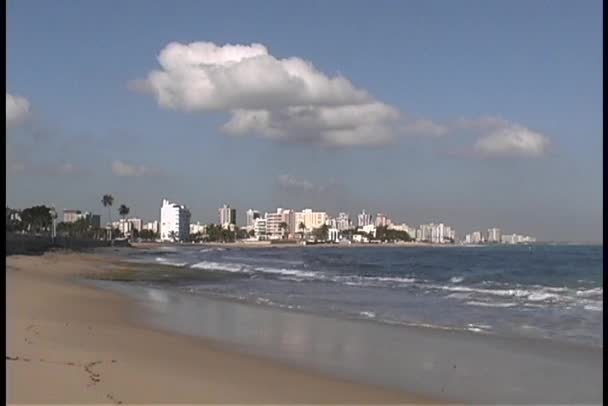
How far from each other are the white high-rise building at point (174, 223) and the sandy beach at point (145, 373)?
431 ft

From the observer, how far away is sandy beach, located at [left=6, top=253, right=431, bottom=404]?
4816 mm

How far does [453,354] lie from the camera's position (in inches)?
300

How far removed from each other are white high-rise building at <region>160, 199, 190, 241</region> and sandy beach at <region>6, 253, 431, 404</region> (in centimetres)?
13147

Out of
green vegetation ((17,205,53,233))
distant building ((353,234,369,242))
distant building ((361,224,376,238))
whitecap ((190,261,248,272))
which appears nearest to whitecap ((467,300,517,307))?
whitecap ((190,261,248,272))

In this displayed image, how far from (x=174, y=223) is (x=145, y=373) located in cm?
13743

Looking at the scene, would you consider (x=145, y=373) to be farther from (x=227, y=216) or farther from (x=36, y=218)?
(x=227, y=216)

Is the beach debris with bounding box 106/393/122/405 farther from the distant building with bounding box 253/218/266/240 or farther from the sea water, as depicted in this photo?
the distant building with bounding box 253/218/266/240

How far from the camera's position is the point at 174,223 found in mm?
140750

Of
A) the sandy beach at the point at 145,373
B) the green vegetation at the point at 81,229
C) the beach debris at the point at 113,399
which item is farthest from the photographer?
the green vegetation at the point at 81,229

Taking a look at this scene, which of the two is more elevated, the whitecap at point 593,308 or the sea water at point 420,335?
the sea water at point 420,335

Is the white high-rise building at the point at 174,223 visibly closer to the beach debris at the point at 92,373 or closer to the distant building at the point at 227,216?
the distant building at the point at 227,216

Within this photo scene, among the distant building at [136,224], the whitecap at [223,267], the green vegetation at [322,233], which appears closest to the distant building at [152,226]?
the distant building at [136,224]

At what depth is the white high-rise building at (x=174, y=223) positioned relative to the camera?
140 meters

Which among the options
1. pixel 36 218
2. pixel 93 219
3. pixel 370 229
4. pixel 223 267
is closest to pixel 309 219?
pixel 370 229
